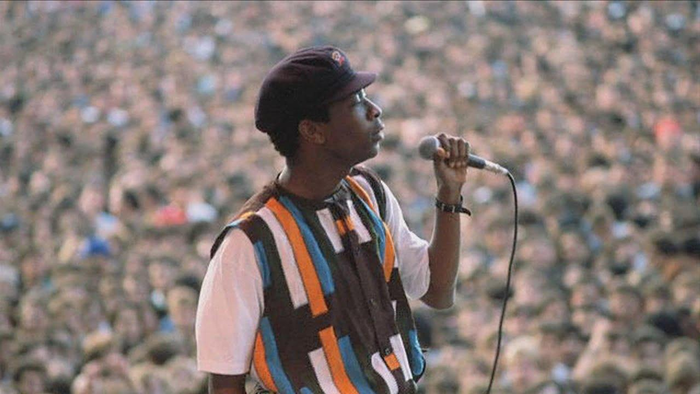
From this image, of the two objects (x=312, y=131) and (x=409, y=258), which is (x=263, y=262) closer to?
(x=312, y=131)

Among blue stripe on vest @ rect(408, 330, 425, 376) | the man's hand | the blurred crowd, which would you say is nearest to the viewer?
the man's hand

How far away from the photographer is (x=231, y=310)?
2697 millimetres

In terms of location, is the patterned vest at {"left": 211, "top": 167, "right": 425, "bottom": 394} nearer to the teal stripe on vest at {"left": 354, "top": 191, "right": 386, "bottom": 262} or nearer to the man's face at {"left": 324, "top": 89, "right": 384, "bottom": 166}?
the teal stripe on vest at {"left": 354, "top": 191, "right": 386, "bottom": 262}

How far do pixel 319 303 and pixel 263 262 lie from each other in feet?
0.44

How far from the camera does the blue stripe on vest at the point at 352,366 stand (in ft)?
9.05

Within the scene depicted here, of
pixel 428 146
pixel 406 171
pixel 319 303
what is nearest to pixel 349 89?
pixel 428 146

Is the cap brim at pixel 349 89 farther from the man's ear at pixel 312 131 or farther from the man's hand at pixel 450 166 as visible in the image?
the man's hand at pixel 450 166

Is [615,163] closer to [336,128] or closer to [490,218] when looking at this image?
[490,218]

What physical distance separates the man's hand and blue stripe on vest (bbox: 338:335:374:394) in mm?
389

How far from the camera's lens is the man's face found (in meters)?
2.76

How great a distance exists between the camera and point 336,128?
2768mm

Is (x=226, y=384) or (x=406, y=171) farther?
(x=406, y=171)

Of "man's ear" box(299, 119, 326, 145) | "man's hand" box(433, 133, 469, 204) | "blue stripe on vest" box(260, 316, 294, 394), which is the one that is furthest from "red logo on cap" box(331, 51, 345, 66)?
"blue stripe on vest" box(260, 316, 294, 394)

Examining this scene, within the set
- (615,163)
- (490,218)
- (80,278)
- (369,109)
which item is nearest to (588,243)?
(490,218)
